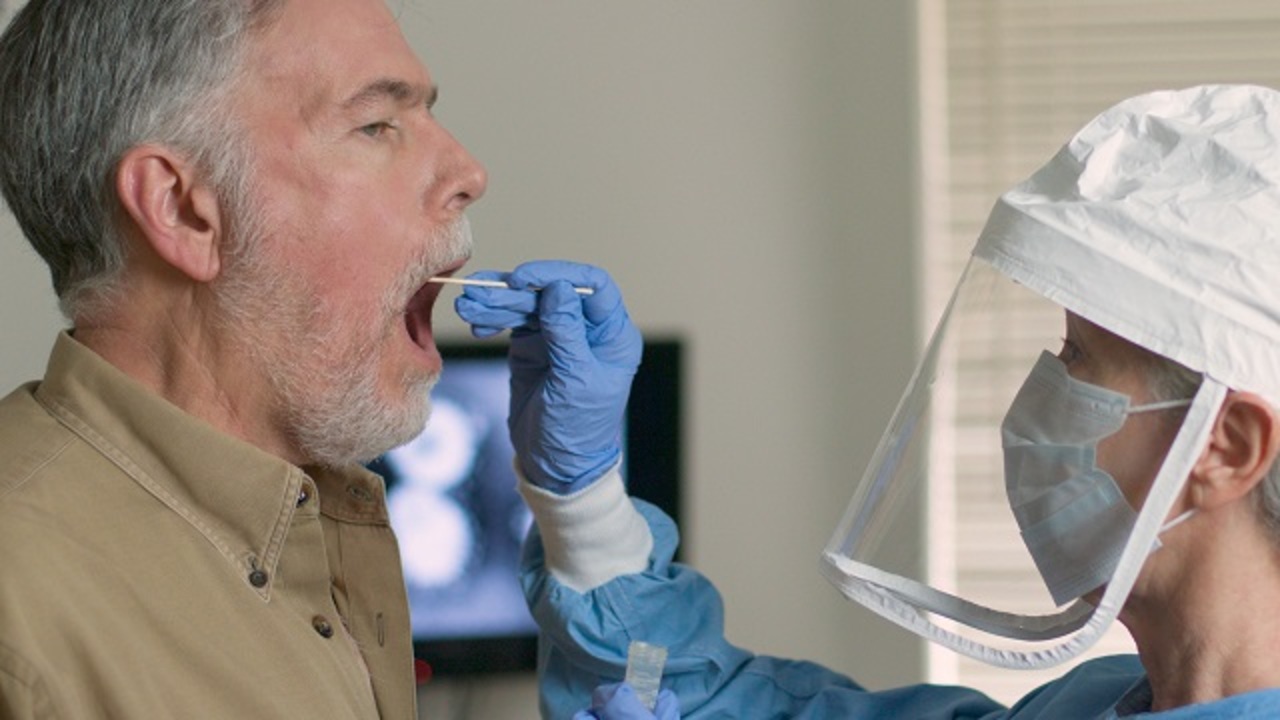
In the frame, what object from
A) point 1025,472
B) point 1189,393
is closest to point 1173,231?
point 1189,393

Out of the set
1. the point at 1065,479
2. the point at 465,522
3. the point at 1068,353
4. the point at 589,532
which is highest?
the point at 1068,353

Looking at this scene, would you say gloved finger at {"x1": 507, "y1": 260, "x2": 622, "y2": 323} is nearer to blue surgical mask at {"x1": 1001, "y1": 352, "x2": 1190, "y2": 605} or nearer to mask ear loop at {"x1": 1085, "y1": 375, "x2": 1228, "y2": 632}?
blue surgical mask at {"x1": 1001, "y1": 352, "x2": 1190, "y2": 605}

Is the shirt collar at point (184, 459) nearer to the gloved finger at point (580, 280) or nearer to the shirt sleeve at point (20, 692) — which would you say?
the shirt sleeve at point (20, 692)

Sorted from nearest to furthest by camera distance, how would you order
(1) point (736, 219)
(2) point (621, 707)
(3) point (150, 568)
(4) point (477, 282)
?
(3) point (150, 568)
(2) point (621, 707)
(4) point (477, 282)
(1) point (736, 219)

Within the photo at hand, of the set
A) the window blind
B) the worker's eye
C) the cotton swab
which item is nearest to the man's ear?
the cotton swab

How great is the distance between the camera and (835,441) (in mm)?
3207

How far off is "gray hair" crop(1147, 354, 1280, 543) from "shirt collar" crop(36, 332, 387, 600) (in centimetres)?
73

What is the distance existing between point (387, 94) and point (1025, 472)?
26.7 inches

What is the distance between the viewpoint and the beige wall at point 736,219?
126 inches

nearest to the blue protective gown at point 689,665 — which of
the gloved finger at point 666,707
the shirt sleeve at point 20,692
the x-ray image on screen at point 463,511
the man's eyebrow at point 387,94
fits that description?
the gloved finger at point 666,707

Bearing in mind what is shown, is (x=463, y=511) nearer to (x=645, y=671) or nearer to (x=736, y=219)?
(x=736, y=219)

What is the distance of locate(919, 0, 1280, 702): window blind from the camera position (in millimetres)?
3146

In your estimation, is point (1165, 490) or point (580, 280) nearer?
point (1165, 490)

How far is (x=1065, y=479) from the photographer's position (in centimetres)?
143
